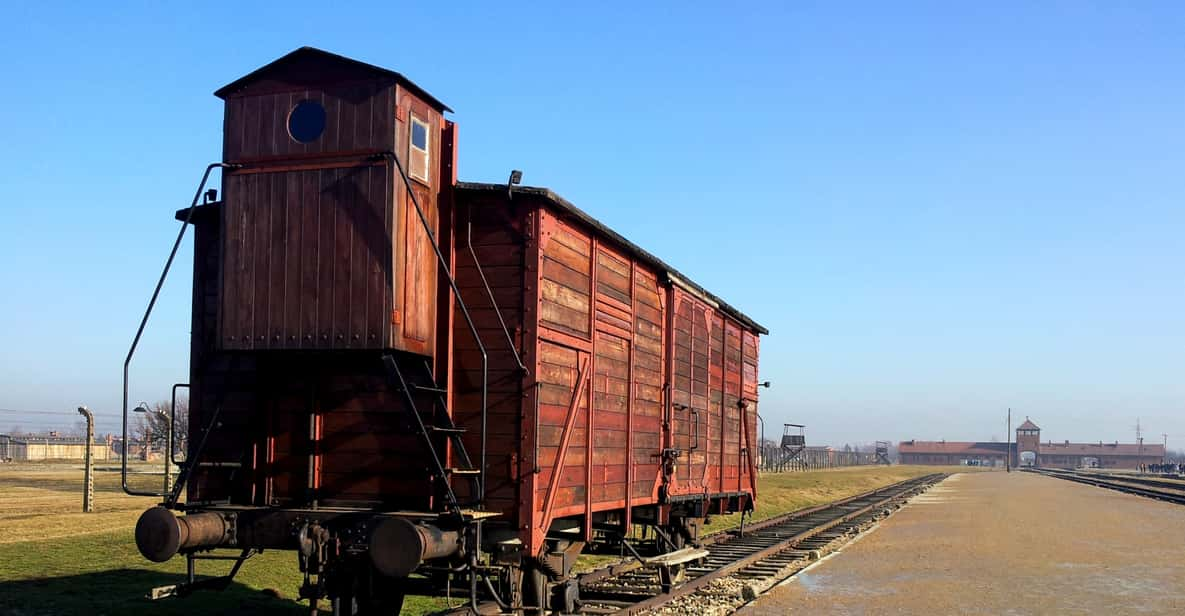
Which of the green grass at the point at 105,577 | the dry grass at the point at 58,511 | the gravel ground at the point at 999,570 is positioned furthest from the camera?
the dry grass at the point at 58,511

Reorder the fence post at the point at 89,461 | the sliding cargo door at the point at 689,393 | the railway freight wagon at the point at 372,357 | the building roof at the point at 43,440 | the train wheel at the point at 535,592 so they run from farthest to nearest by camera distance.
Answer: the building roof at the point at 43,440 < the fence post at the point at 89,461 < the sliding cargo door at the point at 689,393 < the train wheel at the point at 535,592 < the railway freight wagon at the point at 372,357

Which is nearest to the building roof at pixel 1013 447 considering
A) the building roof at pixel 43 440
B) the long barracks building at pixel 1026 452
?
the long barracks building at pixel 1026 452

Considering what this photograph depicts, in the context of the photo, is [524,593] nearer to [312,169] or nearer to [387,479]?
[387,479]

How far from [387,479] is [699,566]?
27.0ft

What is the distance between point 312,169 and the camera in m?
8.88

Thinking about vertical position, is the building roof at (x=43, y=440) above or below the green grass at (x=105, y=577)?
below

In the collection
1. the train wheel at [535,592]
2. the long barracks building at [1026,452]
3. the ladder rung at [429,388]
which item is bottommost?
the long barracks building at [1026,452]

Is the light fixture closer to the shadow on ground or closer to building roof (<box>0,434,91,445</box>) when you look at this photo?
the shadow on ground

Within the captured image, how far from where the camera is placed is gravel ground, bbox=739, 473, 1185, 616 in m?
12.9

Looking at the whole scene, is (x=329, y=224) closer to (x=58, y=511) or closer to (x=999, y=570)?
(x=999, y=570)

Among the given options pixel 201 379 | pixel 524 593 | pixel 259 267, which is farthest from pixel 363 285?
pixel 524 593

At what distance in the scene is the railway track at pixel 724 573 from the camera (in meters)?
12.5

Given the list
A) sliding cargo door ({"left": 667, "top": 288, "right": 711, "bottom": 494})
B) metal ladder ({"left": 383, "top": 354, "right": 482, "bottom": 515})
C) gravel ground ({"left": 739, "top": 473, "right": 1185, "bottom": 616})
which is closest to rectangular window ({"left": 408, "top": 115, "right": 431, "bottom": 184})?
metal ladder ({"left": 383, "top": 354, "right": 482, "bottom": 515})

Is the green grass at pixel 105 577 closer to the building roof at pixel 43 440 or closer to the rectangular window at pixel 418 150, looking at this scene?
the rectangular window at pixel 418 150
